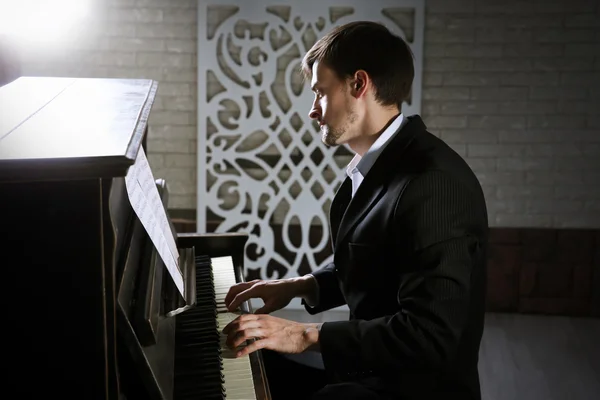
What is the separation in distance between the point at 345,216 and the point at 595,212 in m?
2.75

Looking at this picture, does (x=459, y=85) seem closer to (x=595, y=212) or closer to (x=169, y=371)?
(x=595, y=212)

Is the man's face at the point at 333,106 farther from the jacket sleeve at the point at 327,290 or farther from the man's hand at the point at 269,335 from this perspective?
the man's hand at the point at 269,335

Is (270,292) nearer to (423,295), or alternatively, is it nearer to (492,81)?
(423,295)

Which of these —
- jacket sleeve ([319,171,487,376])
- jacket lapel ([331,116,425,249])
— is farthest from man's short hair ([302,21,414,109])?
jacket sleeve ([319,171,487,376])

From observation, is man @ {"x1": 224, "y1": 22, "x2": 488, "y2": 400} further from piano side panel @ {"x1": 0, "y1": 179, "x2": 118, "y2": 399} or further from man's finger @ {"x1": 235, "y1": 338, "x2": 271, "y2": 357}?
piano side panel @ {"x1": 0, "y1": 179, "x2": 118, "y2": 399}

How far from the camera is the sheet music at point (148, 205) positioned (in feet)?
4.71

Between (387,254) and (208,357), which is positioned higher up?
(387,254)

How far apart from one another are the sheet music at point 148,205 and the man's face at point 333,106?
1.55ft

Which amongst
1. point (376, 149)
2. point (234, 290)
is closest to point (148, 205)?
point (234, 290)

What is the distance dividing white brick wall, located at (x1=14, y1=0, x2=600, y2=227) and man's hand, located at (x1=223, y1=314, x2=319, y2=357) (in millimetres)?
2670

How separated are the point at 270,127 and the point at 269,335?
2.71 meters

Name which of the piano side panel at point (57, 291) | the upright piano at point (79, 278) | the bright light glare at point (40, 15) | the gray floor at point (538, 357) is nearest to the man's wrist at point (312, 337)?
the upright piano at point (79, 278)

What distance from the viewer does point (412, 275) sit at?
1.66 metres

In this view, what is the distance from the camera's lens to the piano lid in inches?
43.9
